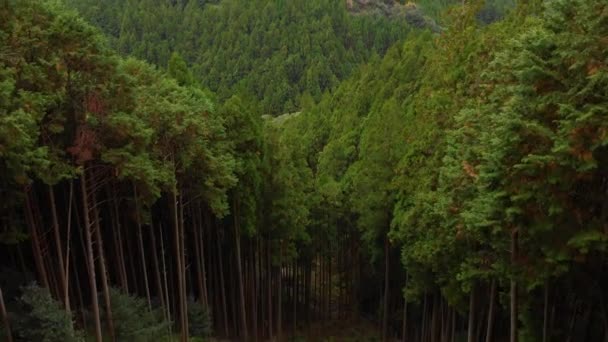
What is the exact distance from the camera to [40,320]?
58.4 ft

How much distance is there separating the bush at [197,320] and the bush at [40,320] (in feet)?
31.4

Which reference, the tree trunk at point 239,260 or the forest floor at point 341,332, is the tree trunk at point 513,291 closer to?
the tree trunk at point 239,260

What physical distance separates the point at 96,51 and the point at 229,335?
18966 mm

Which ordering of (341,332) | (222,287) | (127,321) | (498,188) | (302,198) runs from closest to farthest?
(498,188)
(127,321)
(222,287)
(302,198)
(341,332)

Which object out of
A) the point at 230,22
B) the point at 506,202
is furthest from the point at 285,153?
the point at 230,22

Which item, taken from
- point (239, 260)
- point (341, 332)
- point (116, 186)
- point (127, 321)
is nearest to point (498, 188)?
point (127, 321)

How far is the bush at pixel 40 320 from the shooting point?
17719 millimetres

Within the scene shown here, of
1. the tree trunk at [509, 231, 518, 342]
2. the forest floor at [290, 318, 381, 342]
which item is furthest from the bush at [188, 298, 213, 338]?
the tree trunk at [509, 231, 518, 342]

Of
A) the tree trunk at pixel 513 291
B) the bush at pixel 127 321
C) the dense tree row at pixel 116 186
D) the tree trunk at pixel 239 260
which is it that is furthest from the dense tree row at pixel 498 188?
the bush at pixel 127 321

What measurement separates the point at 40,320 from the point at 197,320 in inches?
416

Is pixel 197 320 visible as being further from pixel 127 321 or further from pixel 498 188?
pixel 498 188

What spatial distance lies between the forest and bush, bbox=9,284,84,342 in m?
0.06

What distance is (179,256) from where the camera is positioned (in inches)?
973

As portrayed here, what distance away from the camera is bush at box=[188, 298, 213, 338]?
2766cm
